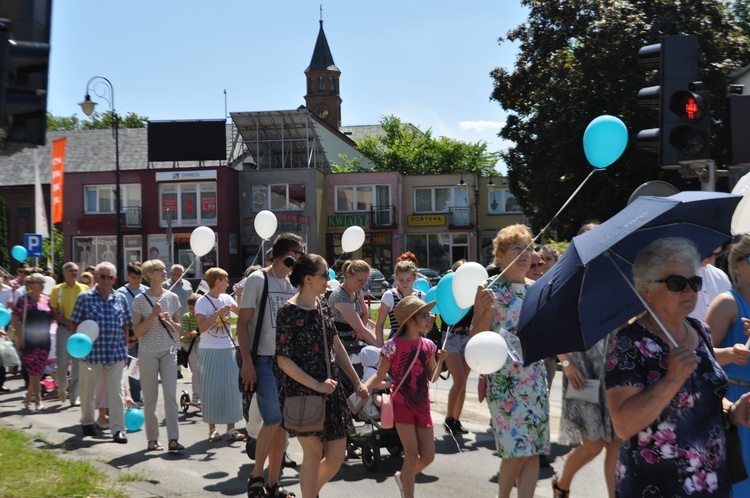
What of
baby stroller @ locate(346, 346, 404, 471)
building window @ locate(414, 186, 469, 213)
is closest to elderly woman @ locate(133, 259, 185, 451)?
baby stroller @ locate(346, 346, 404, 471)

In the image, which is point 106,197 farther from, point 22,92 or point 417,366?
point 417,366

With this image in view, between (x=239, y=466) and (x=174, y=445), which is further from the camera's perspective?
(x=174, y=445)

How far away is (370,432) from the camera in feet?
25.9

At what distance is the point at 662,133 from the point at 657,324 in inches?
201

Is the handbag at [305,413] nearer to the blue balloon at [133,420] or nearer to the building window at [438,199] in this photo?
the blue balloon at [133,420]

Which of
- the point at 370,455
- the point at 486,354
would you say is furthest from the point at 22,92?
the point at 370,455

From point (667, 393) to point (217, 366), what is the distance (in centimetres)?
696

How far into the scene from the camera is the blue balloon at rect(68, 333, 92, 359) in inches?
347

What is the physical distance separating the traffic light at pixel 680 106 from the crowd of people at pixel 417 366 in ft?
3.52

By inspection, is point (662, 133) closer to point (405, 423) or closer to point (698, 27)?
point (405, 423)

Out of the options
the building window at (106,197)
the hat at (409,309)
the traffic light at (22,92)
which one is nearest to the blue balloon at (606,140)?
the hat at (409,309)

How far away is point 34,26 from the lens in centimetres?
586

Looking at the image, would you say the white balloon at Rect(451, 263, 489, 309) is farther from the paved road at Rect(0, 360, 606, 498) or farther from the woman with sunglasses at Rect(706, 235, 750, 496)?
the woman with sunglasses at Rect(706, 235, 750, 496)

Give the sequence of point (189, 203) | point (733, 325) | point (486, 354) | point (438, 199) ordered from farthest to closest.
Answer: point (438, 199)
point (189, 203)
point (486, 354)
point (733, 325)
